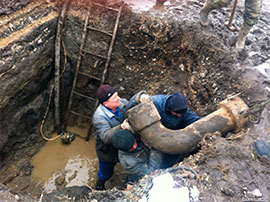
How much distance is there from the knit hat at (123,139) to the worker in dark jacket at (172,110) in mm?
411

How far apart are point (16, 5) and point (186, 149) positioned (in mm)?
3346

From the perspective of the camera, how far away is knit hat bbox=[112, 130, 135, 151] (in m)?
3.07

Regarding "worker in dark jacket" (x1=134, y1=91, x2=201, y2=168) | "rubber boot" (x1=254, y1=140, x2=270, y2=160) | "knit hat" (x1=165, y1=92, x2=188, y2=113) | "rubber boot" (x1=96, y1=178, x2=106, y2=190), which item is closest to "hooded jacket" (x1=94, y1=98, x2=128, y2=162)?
"worker in dark jacket" (x1=134, y1=91, x2=201, y2=168)

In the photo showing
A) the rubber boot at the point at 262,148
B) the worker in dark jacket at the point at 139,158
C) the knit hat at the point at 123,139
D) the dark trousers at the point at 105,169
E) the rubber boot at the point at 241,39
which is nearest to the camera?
the rubber boot at the point at 262,148

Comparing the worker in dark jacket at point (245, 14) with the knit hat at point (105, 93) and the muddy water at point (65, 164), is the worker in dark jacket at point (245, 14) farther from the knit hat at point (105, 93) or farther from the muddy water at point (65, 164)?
the muddy water at point (65, 164)

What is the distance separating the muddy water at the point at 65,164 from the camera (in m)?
5.03

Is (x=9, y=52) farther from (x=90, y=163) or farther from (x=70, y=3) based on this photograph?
(x=90, y=163)

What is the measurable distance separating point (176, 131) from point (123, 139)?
605 millimetres

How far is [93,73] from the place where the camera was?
524 cm

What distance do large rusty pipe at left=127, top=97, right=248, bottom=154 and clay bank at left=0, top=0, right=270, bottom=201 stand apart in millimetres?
17

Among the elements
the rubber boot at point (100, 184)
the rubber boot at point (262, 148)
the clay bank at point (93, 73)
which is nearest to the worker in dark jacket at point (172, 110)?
the clay bank at point (93, 73)

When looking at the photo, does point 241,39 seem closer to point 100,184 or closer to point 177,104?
point 177,104

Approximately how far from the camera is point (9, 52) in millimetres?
3965

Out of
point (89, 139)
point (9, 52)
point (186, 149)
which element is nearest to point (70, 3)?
point (9, 52)
